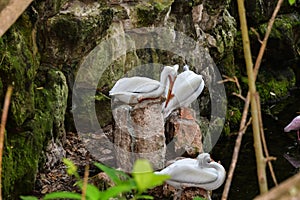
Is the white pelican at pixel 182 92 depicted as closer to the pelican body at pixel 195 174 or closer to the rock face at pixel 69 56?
the rock face at pixel 69 56

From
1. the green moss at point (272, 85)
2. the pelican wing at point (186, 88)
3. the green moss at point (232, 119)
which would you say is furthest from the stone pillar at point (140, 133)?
the green moss at point (272, 85)

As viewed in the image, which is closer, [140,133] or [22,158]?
[22,158]

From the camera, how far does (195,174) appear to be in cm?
391

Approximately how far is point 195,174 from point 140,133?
2.32ft

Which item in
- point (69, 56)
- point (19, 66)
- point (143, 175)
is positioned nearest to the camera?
point (143, 175)

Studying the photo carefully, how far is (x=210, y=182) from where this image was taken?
155 inches

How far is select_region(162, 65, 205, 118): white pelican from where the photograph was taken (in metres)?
4.70

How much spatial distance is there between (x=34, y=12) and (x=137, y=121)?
1.05 m

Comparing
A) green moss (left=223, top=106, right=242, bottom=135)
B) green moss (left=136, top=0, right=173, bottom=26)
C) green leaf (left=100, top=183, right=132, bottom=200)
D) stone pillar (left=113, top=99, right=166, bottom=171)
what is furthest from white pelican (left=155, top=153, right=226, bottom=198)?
green moss (left=223, top=106, right=242, bottom=135)

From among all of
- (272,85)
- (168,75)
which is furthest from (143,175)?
(272,85)

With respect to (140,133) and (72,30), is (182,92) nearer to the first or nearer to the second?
(140,133)

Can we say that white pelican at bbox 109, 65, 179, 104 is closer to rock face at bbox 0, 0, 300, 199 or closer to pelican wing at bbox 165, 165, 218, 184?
rock face at bbox 0, 0, 300, 199

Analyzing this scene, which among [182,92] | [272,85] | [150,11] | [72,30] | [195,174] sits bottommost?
[195,174]

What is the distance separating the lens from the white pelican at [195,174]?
3896mm
